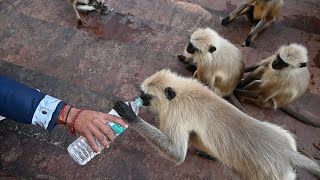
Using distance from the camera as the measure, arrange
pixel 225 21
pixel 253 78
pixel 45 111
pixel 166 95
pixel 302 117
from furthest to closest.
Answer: pixel 225 21
pixel 253 78
pixel 302 117
pixel 166 95
pixel 45 111

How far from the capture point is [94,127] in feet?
8.09

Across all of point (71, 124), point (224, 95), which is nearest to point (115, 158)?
point (71, 124)

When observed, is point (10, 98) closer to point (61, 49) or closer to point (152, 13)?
point (61, 49)

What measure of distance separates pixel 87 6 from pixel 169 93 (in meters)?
2.56

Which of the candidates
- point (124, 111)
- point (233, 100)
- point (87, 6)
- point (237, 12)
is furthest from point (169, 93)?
point (87, 6)

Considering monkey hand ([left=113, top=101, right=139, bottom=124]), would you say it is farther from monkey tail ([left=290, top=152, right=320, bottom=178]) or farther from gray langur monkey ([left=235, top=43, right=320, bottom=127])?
gray langur monkey ([left=235, top=43, right=320, bottom=127])

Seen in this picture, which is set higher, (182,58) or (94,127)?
(94,127)

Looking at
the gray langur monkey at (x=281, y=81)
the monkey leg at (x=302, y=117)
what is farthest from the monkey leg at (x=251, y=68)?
the monkey leg at (x=302, y=117)

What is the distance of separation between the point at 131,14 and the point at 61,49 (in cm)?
113

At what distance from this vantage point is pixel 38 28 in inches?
166

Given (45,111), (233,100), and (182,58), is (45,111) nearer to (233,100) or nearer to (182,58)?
(182,58)

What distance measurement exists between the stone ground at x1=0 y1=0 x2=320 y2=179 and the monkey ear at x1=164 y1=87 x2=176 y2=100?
0.66 metres

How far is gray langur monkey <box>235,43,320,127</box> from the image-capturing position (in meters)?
3.39

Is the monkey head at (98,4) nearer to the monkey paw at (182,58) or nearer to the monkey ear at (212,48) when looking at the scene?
the monkey paw at (182,58)
